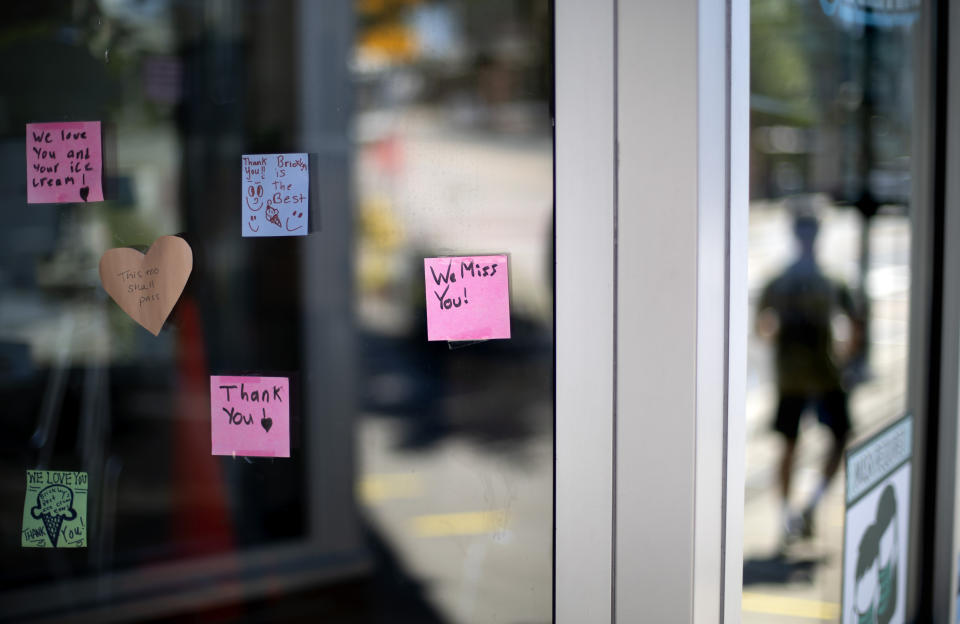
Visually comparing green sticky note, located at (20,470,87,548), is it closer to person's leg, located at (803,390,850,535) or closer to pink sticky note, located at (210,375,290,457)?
pink sticky note, located at (210,375,290,457)

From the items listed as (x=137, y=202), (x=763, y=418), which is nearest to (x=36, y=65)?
(x=137, y=202)

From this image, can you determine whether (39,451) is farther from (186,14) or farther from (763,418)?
(763,418)

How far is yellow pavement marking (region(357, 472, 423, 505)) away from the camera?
3.94m

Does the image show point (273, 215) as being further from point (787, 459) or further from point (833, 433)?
point (787, 459)

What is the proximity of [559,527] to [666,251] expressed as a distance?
47cm

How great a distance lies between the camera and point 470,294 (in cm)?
128

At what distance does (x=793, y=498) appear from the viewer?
389cm

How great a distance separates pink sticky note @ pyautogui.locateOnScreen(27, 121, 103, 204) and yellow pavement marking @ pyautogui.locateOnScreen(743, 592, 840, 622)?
1.46 m

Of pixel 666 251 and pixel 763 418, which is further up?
pixel 666 251

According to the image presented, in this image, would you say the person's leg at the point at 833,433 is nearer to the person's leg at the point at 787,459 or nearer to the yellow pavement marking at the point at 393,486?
the person's leg at the point at 787,459

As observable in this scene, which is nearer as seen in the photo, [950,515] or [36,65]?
[36,65]

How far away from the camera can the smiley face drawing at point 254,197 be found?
1350 millimetres

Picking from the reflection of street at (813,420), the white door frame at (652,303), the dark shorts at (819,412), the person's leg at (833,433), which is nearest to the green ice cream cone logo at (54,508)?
the white door frame at (652,303)

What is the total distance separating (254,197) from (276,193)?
41mm
